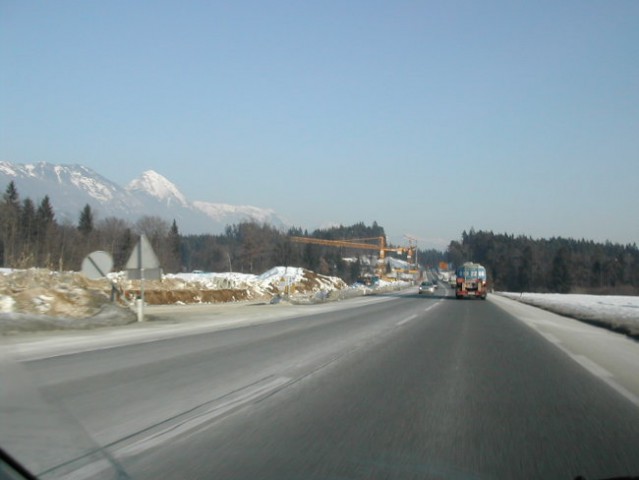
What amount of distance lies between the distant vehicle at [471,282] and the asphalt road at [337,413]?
46883 mm

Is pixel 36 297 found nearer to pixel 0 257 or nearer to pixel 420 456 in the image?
pixel 420 456

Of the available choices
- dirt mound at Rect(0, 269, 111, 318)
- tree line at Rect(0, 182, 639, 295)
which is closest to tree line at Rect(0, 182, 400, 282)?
tree line at Rect(0, 182, 639, 295)

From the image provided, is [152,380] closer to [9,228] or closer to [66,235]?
[9,228]

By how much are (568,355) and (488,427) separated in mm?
8761

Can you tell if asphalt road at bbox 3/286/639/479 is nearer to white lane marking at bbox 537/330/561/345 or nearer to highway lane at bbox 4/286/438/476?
highway lane at bbox 4/286/438/476

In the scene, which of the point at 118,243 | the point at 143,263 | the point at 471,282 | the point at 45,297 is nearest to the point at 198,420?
the point at 143,263

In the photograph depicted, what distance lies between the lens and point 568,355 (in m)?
15.2

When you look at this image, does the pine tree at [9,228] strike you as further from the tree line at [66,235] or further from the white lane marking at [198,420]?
the white lane marking at [198,420]

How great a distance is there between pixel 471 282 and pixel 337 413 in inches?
2159

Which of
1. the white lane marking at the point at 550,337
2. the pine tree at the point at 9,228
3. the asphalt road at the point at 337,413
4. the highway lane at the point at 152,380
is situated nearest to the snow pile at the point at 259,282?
the pine tree at the point at 9,228

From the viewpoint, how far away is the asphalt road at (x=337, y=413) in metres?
5.84

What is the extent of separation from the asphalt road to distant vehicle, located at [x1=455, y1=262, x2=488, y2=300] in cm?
4688

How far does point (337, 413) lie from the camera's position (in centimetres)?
813

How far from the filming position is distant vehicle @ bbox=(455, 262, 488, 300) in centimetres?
6109
